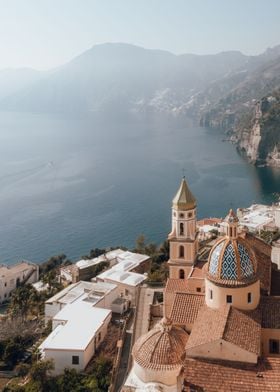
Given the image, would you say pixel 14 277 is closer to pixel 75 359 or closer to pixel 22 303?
pixel 22 303

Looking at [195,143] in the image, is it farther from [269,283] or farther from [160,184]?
[269,283]

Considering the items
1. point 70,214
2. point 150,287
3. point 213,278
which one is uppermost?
point 213,278

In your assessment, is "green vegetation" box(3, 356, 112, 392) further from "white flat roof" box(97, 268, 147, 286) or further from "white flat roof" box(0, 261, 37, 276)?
"white flat roof" box(0, 261, 37, 276)

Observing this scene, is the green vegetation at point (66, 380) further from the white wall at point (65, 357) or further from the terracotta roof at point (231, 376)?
the terracotta roof at point (231, 376)

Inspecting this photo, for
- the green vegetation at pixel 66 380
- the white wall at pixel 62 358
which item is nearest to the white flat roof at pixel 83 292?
the white wall at pixel 62 358

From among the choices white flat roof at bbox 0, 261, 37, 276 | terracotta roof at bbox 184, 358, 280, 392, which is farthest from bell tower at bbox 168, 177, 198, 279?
white flat roof at bbox 0, 261, 37, 276

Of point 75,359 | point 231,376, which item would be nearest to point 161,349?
point 231,376

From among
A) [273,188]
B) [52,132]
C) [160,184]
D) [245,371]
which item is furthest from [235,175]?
[52,132]
